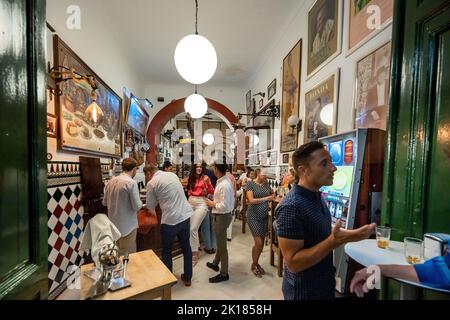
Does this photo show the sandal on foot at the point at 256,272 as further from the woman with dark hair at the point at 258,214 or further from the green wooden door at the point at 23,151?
the green wooden door at the point at 23,151

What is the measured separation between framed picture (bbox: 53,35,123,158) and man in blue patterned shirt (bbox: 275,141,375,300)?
7.96ft

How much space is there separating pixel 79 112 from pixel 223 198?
6.96ft

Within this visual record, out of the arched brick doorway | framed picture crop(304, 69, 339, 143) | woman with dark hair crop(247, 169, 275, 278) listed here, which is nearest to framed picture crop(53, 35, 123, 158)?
woman with dark hair crop(247, 169, 275, 278)

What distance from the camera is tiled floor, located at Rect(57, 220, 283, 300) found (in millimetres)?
2598

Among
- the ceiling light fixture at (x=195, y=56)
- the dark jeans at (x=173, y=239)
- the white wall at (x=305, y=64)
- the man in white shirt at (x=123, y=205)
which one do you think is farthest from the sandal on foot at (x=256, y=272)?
the ceiling light fixture at (x=195, y=56)

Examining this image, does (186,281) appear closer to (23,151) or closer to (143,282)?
(143,282)

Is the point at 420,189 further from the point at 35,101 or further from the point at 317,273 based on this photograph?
the point at 35,101

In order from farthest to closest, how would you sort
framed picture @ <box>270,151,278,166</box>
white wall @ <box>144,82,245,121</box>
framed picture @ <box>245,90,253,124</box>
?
white wall @ <box>144,82,245,121</box>
framed picture @ <box>245,90,253,124</box>
framed picture @ <box>270,151,278,166</box>

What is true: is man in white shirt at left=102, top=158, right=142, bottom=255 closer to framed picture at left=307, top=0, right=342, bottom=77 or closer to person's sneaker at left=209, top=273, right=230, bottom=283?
person's sneaker at left=209, top=273, right=230, bottom=283

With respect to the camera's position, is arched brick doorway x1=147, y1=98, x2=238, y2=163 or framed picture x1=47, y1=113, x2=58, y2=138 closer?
framed picture x1=47, y1=113, x2=58, y2=138

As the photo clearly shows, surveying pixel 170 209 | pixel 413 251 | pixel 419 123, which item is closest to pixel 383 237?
pixel 413 251

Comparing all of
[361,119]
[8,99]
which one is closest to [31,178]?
[8,99]

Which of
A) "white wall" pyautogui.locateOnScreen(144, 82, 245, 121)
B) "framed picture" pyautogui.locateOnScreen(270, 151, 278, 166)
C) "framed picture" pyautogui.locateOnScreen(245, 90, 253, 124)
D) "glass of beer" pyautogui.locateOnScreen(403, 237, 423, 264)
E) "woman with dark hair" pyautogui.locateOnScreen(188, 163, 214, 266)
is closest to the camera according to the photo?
"glass of beer" pyautogui.locateOnScreen(403, 237, 423, 264)

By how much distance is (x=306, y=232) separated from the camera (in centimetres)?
114
